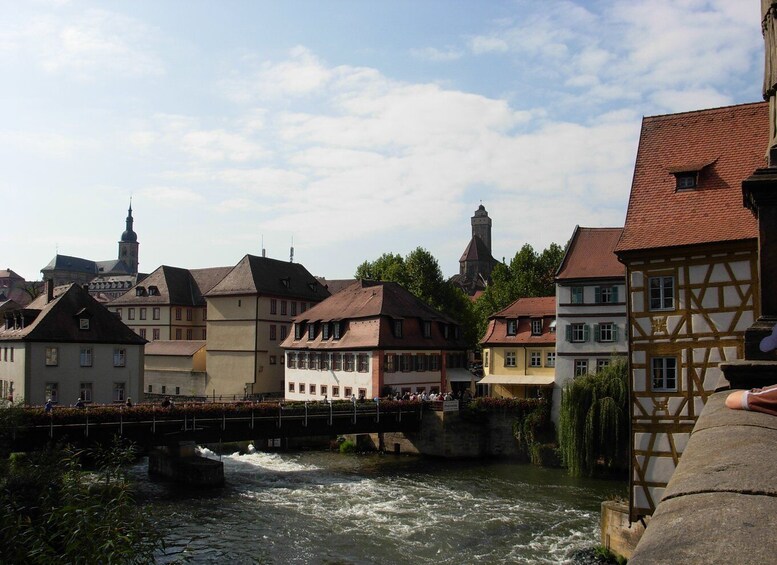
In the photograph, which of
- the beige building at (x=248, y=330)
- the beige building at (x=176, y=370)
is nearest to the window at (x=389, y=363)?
the beige building at (x=248, y=330)

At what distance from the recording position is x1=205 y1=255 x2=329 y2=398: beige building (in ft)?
202

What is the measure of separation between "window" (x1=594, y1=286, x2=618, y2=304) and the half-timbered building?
57.5 ft

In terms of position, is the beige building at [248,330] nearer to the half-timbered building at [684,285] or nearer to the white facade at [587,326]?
the white facade at [587,326]

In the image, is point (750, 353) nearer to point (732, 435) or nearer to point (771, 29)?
point (732, 435)

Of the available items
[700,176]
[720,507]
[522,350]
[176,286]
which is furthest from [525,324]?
[176,286]

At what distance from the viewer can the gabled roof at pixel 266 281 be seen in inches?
2496

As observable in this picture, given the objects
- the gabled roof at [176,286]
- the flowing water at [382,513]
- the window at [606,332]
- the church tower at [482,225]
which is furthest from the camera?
the church tower at [482,225]

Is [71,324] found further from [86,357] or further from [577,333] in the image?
[577,333]

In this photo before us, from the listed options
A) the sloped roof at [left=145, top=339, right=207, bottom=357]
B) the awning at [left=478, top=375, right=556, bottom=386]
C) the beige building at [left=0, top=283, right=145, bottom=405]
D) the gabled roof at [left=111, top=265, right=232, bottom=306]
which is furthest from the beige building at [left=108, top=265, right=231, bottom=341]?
the awning at [left=478, top=375, right=556, bottom=386]

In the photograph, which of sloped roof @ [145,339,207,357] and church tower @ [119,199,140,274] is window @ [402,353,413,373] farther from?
church tower @ [119,199,140,274]

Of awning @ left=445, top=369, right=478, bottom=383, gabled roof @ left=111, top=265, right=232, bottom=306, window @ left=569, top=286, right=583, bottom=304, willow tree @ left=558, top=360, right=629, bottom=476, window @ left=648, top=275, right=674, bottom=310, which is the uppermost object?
gabled roof @ left=111, top=265, right=232, bottom=306

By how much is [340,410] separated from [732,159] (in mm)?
24019

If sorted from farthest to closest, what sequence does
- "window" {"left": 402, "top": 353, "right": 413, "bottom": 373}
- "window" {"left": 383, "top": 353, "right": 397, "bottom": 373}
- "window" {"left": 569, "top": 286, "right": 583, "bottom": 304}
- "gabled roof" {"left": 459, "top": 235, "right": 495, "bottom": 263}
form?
"gabled roof" {"left": 459, "top": 235, "right": 495, "bottom": 263} → "window" {"left": 402, "top": 353, "right": 413, "bottom": 373} → "window" {"left": 383, "top": 353, "right": 397, "bottom": 373} → "window" {"left": 569, "top": 286, "right": 583, "bottom": 304}

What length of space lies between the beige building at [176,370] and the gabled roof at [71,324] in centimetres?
1726
